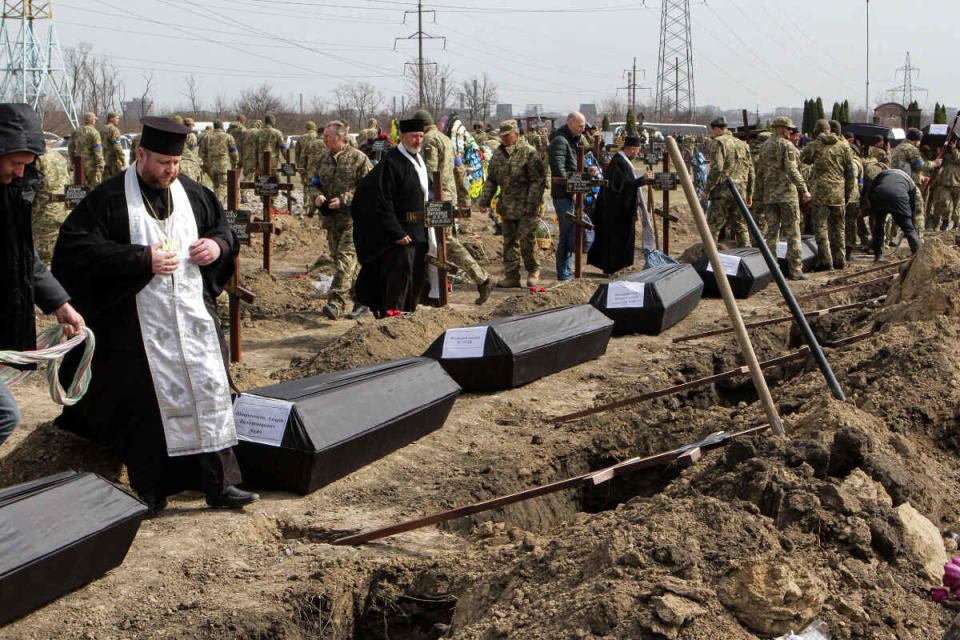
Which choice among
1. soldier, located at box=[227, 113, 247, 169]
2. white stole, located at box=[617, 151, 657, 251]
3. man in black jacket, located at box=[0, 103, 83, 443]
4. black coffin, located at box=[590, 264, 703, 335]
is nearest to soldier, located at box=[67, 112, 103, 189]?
soldier, located at box=[227, 113, 247, 169]

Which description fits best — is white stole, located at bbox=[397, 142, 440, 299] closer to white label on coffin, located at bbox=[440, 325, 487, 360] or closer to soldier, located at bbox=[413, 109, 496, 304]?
soldier, located at bbox=[413, 109, 496, 304]

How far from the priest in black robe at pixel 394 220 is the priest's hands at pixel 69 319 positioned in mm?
4386

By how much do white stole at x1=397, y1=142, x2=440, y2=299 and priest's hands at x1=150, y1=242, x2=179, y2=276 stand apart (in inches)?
174

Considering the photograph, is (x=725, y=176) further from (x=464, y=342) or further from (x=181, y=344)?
(x=181, y=344)

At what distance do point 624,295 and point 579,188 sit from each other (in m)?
3.03

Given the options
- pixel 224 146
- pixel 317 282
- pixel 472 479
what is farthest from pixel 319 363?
pixel 224 146

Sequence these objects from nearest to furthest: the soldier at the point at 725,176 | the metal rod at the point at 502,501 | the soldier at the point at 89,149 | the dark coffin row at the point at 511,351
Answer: the metal rod at the point at 502,501, the dark coffin row at the point at 511,351, the soldier at the point at 725,176, the soldier at the point at 89,149

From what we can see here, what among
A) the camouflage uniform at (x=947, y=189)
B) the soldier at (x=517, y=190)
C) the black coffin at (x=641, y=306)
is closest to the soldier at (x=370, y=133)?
the soldier at (x=517, y=190)

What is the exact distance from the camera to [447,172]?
1113 cm

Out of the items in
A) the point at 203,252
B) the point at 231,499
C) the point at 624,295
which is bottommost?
the point at 231,499

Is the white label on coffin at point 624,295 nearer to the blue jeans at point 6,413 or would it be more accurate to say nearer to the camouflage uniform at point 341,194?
the camouflage uniform at point 341,194

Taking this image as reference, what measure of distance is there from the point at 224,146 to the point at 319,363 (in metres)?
12.3

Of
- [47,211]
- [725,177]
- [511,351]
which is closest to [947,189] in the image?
[725,177]

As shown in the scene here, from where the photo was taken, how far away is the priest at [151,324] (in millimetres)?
4418
